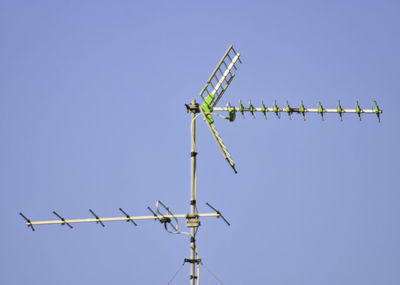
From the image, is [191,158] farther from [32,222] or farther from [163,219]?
[32,222]

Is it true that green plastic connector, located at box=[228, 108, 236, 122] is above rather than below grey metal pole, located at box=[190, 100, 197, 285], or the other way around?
above

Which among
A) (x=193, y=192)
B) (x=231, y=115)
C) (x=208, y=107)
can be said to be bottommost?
(x=193, y=192)

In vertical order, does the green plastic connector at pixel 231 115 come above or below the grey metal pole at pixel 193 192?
above

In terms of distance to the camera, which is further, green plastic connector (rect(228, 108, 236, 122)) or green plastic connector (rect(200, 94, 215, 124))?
green plastic connector (rect(228, 108, 236, 122))

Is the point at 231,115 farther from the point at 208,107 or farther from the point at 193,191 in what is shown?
the point at 193,191

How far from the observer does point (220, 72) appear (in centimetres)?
3984

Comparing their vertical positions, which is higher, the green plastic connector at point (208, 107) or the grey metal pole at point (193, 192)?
the green plastic connector at point (208, 107)

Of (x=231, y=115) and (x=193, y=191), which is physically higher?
(x=231, y=115)

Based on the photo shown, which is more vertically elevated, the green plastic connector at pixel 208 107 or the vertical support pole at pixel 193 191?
the green plastic connector at pixel 208 107

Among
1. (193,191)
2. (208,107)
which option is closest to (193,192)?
(193,191)

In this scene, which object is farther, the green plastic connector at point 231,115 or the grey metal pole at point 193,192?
the green plastic connector at point 231,115

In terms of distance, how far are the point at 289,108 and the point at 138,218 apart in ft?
32.2

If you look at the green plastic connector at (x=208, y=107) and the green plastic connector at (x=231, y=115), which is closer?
the green plastic connector at (x=208, y=107)

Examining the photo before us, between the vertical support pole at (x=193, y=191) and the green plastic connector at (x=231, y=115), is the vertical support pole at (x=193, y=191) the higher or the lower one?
the lower one
